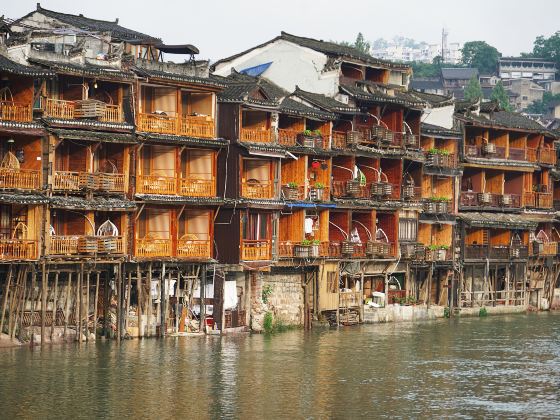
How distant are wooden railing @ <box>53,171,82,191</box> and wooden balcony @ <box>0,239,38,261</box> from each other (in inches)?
117

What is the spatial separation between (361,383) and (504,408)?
727cm

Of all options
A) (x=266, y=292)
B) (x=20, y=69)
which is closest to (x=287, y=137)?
(x=266, y=292)

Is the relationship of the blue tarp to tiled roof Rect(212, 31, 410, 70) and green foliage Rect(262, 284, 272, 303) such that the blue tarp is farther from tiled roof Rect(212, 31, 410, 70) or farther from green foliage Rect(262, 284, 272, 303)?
green foliage Rect(262, 284, 272, 303)

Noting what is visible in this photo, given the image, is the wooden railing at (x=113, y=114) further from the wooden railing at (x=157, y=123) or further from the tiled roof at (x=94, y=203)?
the tiled roof at (x=94, y=203)

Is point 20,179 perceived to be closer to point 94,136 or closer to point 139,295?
point 94,136

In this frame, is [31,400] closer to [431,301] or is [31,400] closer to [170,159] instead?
[170,159]

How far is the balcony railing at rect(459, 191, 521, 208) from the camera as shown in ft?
298

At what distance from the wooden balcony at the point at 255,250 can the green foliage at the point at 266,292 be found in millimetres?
2573

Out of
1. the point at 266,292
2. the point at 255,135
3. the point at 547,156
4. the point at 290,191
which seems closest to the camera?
the point at 255,135

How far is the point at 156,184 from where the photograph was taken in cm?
6475

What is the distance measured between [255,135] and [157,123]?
720 centimetres

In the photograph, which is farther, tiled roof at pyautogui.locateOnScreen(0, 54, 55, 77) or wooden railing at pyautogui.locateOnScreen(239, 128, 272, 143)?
wooden railing at pyautogui.locateOnScreen(239, 128, 272, 143)

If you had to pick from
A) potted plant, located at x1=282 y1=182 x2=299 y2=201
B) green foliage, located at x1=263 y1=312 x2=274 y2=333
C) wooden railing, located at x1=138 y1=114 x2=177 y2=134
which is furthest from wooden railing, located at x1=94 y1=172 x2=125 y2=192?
green foliage, located at x1=263 y1=312 x2=274 y2=333

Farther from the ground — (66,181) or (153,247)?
(66,181)
